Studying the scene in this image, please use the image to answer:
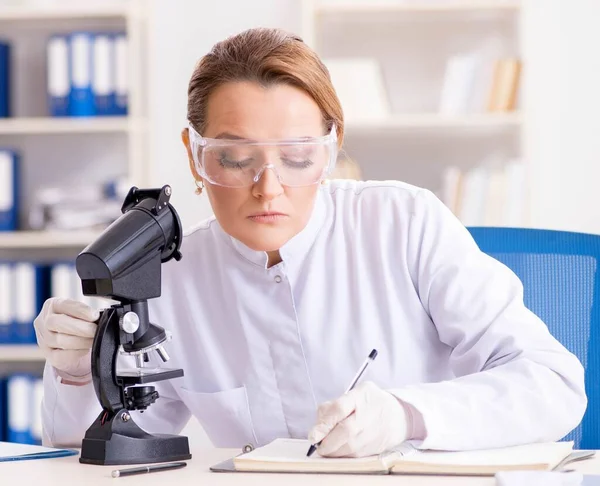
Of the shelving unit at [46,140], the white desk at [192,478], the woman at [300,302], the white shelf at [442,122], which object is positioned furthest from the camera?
the shelving unit at [46,140]

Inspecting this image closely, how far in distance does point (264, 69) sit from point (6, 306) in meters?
2.36

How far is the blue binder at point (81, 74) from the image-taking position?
352 cm

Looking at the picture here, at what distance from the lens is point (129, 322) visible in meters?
1.24

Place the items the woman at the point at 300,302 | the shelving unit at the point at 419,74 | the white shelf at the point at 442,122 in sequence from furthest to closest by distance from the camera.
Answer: the shelving unit at the point at 419,74
the white shelf at the point at 442,122
the woman at the point at 300,302

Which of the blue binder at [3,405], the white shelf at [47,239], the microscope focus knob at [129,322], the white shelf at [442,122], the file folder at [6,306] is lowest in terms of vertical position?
the blue binder at [3,405]

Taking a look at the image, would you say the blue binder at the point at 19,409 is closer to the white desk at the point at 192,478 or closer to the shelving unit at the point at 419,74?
the shelving unit at the point at 419,74

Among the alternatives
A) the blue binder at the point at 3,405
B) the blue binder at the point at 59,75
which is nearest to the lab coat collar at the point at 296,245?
the blue binder at the point at 59,75

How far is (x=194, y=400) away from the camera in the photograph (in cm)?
161

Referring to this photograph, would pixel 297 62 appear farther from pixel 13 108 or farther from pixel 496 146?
pixel 13 108

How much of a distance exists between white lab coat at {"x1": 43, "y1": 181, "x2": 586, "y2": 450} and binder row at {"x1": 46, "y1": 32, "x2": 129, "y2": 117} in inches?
77.7

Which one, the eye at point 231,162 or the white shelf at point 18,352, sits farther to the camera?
the white shelf at point 18,352

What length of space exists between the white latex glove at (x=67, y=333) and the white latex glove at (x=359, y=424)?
1.20 feet

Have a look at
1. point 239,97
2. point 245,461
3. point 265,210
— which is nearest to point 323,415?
point 245,461

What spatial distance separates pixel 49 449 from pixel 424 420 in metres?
0.56
